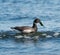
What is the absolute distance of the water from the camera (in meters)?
15.4

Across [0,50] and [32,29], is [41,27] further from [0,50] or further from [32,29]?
[0,50]

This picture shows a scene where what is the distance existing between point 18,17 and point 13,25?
87.4 inches

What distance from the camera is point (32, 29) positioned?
19297 mm

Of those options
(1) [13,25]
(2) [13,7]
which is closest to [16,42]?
(1) [13,25]

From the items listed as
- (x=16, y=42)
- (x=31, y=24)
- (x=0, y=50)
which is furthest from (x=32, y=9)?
(x=0, y=50)

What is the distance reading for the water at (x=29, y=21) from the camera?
50.6 feet

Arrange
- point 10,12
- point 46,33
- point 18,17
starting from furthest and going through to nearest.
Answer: point 10,12 < point 18,17 < point 46,33

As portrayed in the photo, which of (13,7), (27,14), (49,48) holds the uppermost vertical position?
(13,7)

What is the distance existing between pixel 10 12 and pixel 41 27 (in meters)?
4.11

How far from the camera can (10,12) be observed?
24.0 metres

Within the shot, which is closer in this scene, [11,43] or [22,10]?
[11,43]

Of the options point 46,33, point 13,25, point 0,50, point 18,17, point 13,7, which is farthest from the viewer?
point 13,7

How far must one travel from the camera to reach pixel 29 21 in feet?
70.0

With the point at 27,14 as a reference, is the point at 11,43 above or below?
below
